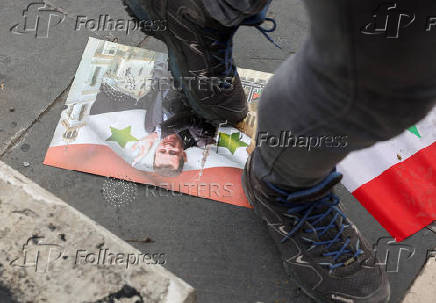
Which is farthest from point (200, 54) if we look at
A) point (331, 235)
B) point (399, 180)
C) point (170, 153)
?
point (399, 180)

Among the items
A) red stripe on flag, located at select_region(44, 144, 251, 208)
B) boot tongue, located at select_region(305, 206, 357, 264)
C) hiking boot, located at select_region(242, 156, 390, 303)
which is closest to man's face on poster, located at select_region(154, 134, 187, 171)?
red stripe on flag, located at select_region(44, 144, 251, 208)

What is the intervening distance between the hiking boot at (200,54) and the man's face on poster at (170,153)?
0.11m

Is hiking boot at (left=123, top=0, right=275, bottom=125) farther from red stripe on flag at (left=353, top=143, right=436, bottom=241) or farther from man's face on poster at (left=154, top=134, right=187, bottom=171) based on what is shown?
red stripe on flag at (left=353, top=143, right=436, bottom=241)

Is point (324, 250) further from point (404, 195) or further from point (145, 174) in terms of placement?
point (145, 174)

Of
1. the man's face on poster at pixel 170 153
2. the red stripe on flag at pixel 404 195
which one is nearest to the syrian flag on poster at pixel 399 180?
the red stripe on flag at pixel 404 195

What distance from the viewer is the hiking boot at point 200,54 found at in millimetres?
988

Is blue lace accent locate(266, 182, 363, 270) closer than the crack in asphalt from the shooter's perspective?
Yes

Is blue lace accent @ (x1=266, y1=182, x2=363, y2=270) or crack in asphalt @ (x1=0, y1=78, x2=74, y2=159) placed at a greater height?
blue lace accent @ (x1=266, y1=182, x2=363, y2=270)

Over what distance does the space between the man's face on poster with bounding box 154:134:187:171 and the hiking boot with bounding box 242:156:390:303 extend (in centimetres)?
28

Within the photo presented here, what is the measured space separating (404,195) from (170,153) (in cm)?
65

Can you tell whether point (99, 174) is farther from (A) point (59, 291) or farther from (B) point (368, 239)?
(B) point (368, 239)

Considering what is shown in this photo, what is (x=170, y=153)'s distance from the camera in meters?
1.19

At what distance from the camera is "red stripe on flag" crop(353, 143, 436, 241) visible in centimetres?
110

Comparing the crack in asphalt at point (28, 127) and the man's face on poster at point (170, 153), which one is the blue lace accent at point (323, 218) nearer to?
the man's face on poster at point (170, 153)
